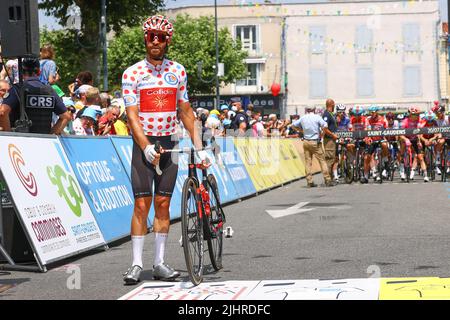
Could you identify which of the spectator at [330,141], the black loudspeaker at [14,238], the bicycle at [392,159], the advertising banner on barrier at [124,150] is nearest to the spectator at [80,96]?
the advertising banner on barrier at [124,150]

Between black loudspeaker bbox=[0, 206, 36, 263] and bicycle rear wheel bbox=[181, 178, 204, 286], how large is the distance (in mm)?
2196

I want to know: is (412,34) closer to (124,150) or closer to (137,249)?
(124,150)

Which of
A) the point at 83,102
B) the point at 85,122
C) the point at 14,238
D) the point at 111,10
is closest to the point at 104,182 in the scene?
the point at 14,238

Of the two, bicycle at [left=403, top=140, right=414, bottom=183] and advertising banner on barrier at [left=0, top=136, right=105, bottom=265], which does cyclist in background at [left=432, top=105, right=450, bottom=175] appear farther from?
advertising banner on barrier at [left=0, top=136, right=105, bottom=265]

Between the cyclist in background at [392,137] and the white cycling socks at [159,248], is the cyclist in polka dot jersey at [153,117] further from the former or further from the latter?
the cyclist in background at [392,137]

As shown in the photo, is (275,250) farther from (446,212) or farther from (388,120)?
(388,120)

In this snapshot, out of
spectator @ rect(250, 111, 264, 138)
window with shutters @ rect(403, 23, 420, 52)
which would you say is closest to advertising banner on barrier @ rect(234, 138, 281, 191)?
spectator @ rect(250, 111, 264, 138)

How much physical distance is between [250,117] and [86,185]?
20348mm

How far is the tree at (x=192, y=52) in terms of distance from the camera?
260 ft

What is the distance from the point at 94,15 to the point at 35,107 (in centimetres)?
2528

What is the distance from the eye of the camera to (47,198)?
10.2 metres

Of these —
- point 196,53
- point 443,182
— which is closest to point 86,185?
point 443,182

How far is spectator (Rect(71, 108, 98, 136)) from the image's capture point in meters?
14.7

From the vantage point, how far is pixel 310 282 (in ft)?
26.4
